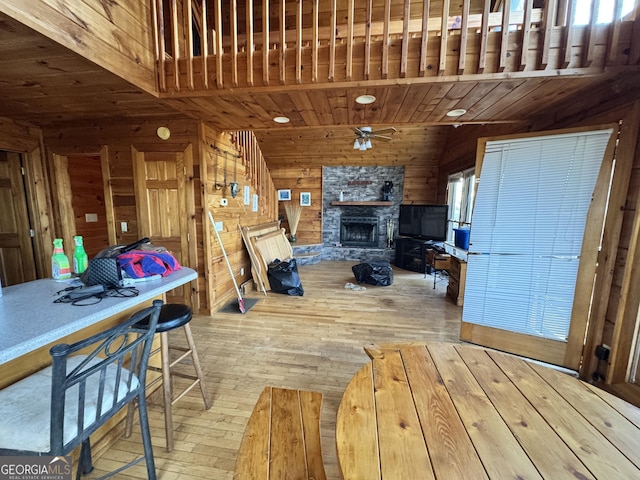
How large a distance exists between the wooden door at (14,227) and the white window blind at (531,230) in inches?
203

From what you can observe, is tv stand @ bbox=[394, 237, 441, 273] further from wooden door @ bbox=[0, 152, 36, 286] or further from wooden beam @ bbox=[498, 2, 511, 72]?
wooden door @ bbox=[0, 152, 36, 286]

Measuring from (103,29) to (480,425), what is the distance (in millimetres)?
3076

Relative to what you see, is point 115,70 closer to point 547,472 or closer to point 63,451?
point 63,451

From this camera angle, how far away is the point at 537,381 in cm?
112

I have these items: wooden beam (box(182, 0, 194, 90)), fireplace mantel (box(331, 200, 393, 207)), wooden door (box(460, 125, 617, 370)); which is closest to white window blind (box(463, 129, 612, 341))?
wooden door (box(460, 125, 617, 370))

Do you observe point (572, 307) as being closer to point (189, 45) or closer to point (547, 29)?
point (547, 29)

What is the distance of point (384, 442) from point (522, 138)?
8.54ft

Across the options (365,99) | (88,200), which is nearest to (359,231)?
(365,99)

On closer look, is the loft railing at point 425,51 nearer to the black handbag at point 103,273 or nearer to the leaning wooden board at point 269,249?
the black handbag at point 103,273

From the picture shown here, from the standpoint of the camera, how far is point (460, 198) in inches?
199

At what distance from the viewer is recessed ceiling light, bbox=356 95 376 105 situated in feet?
7.16

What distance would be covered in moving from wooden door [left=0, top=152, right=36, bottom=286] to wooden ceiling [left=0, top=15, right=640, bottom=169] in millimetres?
627

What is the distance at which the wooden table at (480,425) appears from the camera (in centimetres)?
74

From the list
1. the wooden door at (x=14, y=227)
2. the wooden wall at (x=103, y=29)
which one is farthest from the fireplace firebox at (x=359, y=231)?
the wooden door at (x=14, y=227)
